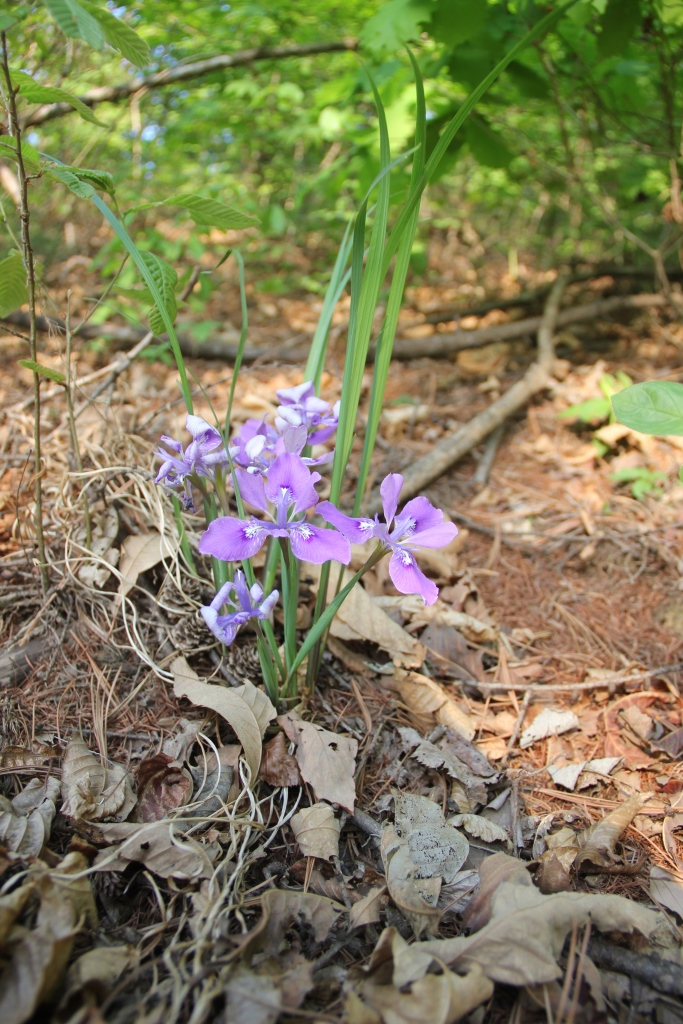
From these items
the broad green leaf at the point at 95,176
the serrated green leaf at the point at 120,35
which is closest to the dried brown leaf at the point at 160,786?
the broad green leaf at the point at 95,176

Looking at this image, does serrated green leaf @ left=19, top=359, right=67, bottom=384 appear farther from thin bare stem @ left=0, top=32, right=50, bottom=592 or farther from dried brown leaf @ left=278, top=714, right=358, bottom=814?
→ dried brown leaf @ left=278, top=714, right=358, bottom=814

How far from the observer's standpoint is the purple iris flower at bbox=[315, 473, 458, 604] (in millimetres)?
1162

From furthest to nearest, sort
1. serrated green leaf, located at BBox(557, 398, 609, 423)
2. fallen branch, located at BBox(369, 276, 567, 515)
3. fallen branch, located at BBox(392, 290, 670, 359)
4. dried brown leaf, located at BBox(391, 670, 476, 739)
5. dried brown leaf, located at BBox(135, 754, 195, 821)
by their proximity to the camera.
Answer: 1. fallen branch, located at BBox(392, 290, 670, 359)
2. serrated green leaf, located at BBox(557, 398, 609, 423)
3. fallen branch, located at BBox(369, 276, 567, 515)
4. dried brown leaf, located at BBox(391, 670, 476, 739)
5. dried brown leaf, located at BBox(135, 754, 195, 821)

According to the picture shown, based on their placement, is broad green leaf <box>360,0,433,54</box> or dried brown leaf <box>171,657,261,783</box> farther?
broad green leaf <box>360,0,433,54</box>

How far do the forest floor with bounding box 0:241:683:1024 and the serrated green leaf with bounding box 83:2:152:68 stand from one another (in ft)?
2.18

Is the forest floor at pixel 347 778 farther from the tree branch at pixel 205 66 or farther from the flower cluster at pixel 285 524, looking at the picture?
the tree branch at pixel 205 66

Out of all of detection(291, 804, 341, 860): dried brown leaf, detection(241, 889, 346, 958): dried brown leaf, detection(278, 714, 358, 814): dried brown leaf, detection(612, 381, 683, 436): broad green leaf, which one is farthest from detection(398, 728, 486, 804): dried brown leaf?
detection(612, 381, 683, 436): broad green leaf

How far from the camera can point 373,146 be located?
2877 millimetres

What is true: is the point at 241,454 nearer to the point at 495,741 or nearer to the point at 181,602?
the point at 181,602

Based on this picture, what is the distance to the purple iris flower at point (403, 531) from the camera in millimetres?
1162

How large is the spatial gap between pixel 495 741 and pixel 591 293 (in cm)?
361

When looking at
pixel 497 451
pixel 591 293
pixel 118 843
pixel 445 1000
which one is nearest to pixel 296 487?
pixel 118 843

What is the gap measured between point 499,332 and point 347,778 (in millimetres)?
3019

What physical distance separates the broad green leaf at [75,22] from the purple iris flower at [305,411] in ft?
2.25
